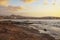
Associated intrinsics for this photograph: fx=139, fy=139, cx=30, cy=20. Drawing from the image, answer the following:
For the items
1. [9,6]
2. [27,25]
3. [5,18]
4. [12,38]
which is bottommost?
[12,38]

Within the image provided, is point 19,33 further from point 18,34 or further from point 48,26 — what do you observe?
point 48,26

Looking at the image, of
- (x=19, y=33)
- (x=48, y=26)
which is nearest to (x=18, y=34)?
(x=19, y=33)

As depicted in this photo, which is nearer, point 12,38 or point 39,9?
point 12,38

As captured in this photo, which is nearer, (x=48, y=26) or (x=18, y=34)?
(x=18, y=34)

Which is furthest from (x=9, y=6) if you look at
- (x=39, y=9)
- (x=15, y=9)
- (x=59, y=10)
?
(x=59, y=10)

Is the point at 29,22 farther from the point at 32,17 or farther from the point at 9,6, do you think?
the point at 9,6

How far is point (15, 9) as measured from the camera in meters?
2.46

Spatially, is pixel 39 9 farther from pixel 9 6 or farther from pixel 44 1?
pixel 9 6

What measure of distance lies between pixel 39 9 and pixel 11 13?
504 millimetres

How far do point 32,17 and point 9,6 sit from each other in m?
0.45

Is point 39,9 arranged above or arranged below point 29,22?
above

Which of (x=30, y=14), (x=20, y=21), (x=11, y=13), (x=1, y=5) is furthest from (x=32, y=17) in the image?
(x=1, y=5)

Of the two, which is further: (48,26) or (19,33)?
(48,26)

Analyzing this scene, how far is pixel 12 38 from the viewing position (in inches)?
91.4
